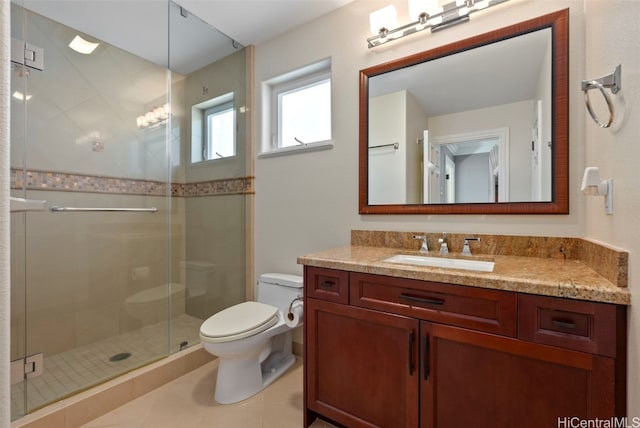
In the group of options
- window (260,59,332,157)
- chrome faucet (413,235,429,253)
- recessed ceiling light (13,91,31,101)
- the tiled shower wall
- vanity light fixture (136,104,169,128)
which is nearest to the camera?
chrome faucet (413,235,429,253)

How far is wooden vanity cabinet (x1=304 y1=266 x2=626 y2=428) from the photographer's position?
2.72 feet

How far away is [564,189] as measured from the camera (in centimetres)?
127

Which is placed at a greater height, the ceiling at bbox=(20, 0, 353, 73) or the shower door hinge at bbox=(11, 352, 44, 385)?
the ceiling at bbox=(20, 0, 353, 73)

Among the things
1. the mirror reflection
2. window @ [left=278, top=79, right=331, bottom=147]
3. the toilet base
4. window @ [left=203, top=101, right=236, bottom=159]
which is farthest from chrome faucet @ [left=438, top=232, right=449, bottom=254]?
window @ [left=203, top=101, right=236, bottom=159]

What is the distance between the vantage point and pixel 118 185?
7.48 ft

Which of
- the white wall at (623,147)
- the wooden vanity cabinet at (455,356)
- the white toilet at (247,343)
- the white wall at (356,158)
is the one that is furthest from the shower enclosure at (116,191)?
the white wall at (623,147)

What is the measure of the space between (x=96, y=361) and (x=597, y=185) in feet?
8.99

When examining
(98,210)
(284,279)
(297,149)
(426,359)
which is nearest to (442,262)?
(426,359)

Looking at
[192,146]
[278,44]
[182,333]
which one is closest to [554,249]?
[278,44]

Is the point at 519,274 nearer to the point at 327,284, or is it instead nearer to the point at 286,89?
the point at 327,284

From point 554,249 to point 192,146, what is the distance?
2.61 metres

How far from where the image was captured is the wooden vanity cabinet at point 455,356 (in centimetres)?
83

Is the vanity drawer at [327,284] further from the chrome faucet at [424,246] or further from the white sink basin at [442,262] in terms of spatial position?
the chrome faucet at [424,246]

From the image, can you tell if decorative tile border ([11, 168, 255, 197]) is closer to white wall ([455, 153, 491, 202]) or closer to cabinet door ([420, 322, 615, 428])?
white wall ([455, 153, 491, 202])
